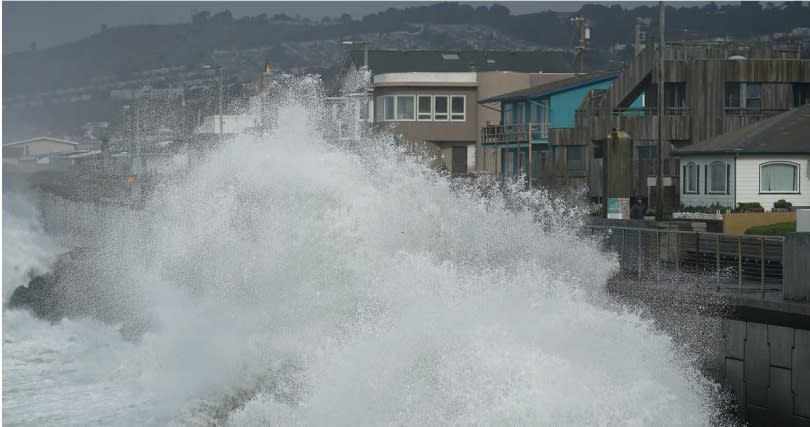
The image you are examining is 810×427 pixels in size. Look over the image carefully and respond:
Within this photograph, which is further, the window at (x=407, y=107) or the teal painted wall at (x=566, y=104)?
the window at (x=407, y=107)

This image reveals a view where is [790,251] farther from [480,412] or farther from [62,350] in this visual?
[62,350]

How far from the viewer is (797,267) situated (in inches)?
579

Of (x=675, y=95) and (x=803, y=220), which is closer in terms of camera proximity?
(x=803, y=220)

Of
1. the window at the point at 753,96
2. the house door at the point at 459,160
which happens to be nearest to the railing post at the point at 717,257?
the window at the point at 753,96

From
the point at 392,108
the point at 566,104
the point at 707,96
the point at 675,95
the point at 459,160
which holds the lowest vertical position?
the point at 459,160

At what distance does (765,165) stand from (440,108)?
1146 inches

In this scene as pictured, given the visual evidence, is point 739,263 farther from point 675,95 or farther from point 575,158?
point 575,158

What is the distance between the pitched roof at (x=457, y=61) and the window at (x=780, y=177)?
35501 millimetres

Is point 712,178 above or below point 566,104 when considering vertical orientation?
below

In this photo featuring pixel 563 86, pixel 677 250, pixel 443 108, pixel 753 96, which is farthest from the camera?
pixel 443 108

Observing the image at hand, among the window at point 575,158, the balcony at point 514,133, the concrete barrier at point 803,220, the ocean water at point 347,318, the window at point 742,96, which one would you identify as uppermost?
the window at point 742,96

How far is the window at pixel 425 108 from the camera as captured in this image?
57.6 m

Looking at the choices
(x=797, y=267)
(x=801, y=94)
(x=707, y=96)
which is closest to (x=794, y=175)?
(x=707, y=96)

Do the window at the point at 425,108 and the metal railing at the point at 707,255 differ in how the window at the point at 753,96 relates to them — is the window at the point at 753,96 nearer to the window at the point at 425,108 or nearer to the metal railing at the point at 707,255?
the metal railing at the point at 707,255
